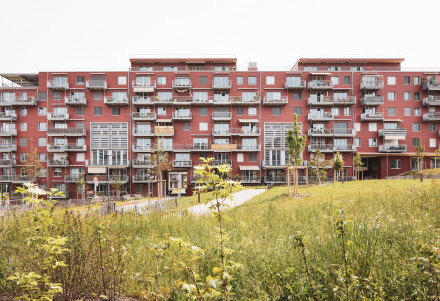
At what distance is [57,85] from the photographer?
135 feet

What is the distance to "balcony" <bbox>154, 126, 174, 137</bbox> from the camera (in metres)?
40.5

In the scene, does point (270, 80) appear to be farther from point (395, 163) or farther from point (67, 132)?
point (67, 132)

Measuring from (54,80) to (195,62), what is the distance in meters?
22.5

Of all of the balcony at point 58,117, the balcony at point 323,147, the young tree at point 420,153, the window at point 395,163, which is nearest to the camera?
the young tree at point 420,153

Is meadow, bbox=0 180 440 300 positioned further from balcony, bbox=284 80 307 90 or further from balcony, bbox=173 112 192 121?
balcony, bbox=284 80 307 90

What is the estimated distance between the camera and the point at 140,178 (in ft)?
130

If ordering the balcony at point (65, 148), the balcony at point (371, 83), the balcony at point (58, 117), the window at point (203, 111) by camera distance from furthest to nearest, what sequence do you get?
the window at point (203, 111) → the balcony at point (371, 83) → the balcony at point (58, 117) → the balcony at point (65, 148)

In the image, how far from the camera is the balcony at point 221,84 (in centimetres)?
4122

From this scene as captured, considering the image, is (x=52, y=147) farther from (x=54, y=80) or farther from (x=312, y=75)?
(x=312, y=75)

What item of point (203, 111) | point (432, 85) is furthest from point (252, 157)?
point (432, 85)

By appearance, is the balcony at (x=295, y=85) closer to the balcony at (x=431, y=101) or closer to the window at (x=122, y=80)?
the balcony at (x=431, y=101)

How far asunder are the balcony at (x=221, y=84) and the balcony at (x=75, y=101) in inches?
782

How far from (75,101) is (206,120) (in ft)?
65.6

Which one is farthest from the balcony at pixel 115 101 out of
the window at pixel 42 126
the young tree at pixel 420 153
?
the young tree at pixel 420 153
